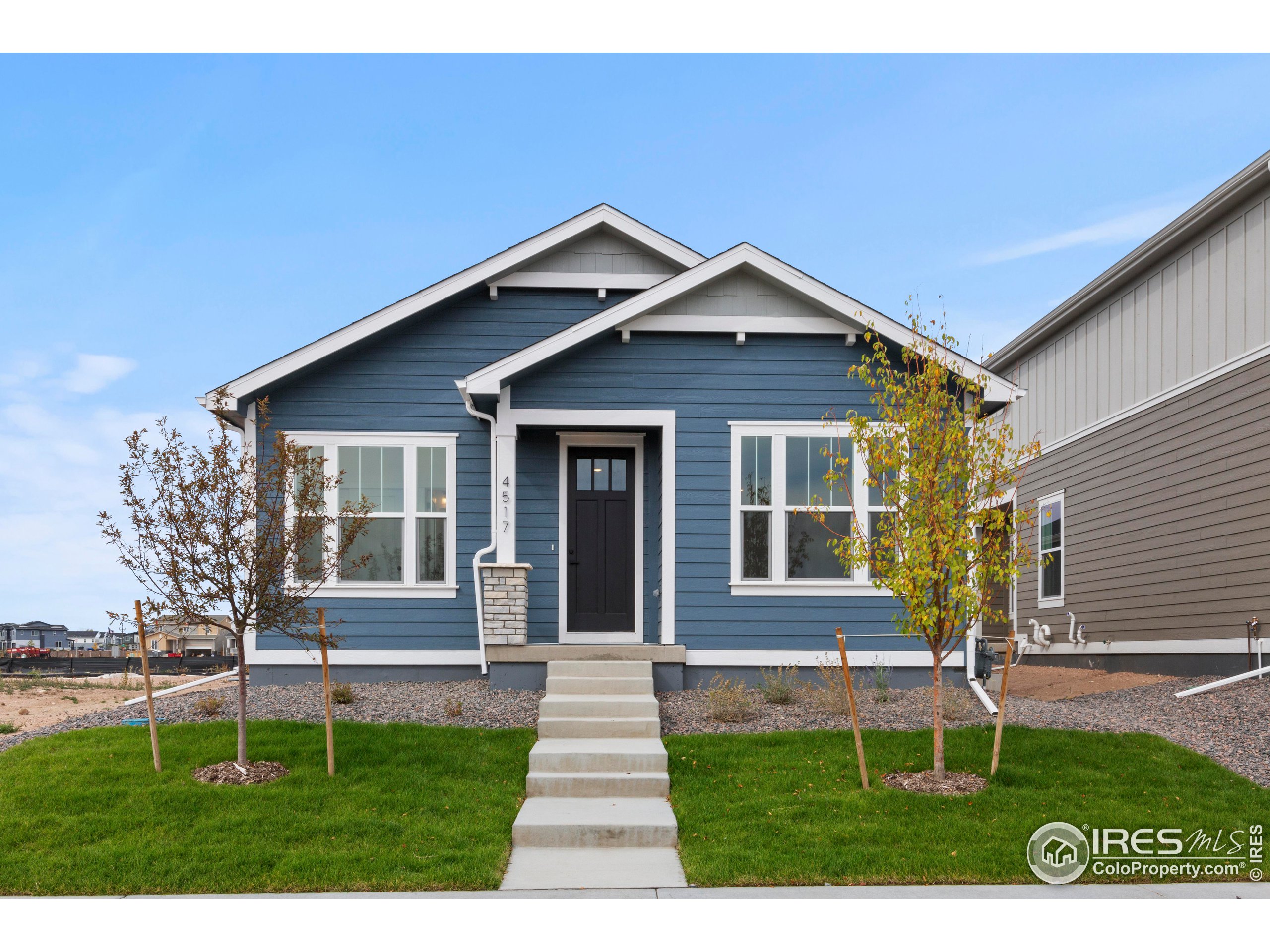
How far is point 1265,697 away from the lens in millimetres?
9867

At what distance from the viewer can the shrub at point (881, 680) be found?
10.0 meters

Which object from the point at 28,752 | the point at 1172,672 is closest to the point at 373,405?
the point at 28,752

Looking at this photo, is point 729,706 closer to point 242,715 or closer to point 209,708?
point 242,715

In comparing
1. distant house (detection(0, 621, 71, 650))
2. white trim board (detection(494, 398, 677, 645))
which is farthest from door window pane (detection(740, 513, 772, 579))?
distant house (detection(0, 621, 71, 650))

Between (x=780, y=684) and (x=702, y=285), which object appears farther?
(x=702, y=285)

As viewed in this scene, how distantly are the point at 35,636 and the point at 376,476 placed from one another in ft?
130

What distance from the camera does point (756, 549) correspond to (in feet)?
35.1

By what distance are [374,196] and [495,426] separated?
366 inches

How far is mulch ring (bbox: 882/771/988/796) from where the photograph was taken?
7.02m

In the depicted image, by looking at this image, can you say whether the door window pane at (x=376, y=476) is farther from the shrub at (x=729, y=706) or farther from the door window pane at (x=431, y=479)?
the shrub at (x=729, y=706)

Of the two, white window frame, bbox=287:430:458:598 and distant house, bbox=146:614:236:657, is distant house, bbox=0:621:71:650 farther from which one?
white window frame, bbox=287:430:458:598

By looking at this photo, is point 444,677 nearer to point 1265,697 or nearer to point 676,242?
point 676,242

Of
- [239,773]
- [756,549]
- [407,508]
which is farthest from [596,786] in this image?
[407,508]

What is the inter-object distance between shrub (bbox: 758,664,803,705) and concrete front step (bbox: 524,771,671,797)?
9.05ft
